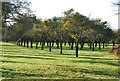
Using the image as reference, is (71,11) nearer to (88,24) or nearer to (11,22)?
(88,24)

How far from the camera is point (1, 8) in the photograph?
18.2 m

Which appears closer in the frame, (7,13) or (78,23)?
(7,13)

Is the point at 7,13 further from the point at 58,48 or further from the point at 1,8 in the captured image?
the point at 58,48

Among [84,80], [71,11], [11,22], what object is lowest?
[84,80]

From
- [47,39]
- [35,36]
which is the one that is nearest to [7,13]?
[47,39]

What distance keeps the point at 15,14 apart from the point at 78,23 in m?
15.5

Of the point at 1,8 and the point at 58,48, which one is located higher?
the point at 1,8

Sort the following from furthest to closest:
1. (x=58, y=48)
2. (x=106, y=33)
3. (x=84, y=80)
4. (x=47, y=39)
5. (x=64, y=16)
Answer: (x=106, y=33) < (x=47, y=39) < (x=58, y=48) < (x=64, y=16) < (x=84, y=80)

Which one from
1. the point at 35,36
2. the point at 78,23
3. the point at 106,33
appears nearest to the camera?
the point at 78,23

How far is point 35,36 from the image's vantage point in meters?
50.2

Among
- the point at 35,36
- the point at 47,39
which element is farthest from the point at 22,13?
the point at 35,36

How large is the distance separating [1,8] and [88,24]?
1742 cm

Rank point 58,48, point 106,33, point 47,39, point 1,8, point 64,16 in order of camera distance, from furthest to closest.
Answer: point 106,33 → point 47,39 → point 58,48 → point 64,16 → point 1,8

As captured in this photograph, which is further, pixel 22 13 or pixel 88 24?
pixel 88 24
